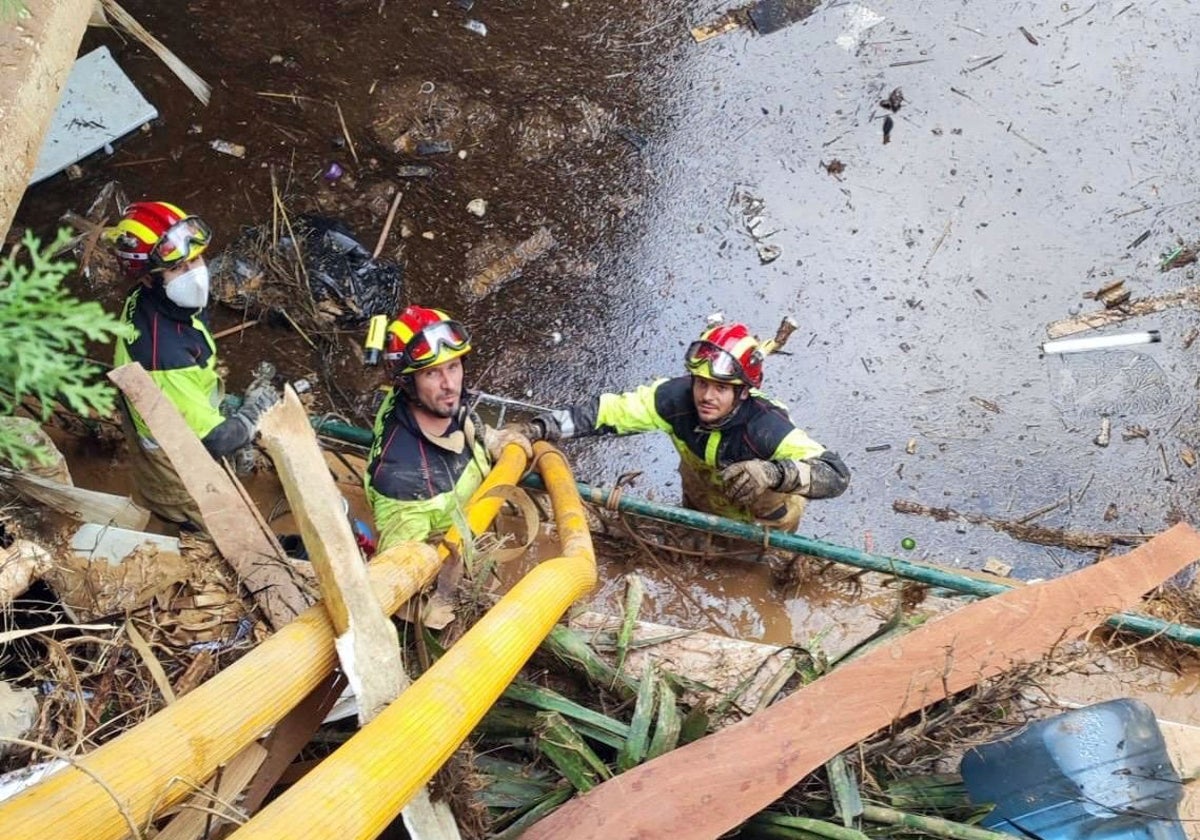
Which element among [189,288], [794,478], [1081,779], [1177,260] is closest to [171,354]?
[189,288]

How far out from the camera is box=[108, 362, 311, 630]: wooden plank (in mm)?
3082

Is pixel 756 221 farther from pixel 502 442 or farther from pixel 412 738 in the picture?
pixel 412 738

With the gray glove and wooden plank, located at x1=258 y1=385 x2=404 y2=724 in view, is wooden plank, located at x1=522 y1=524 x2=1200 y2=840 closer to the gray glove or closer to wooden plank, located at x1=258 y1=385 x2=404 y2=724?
wooden plank, located at x1=258 y1=385 x2=404 y2=724

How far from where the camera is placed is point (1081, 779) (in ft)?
10.4

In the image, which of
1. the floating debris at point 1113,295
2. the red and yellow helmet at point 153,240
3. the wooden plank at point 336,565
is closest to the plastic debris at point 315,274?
the red and yellow helmet at point 153,240

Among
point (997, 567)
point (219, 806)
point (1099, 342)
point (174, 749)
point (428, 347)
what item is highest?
point (174, 749)

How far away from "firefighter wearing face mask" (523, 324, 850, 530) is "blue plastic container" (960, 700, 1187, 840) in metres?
2.00

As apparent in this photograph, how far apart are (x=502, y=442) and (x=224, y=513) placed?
1934 mm

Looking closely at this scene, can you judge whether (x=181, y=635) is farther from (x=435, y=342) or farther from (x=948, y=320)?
(x=948, y=320)

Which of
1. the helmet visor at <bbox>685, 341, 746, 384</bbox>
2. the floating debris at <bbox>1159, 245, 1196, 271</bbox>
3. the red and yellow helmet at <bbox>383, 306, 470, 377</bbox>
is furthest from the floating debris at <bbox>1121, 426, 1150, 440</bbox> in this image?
the red and yellow helmet at <bbox>383, 306, 470, 377</bbox>

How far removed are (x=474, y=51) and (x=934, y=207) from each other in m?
3.65

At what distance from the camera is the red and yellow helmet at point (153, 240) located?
15.9 ft

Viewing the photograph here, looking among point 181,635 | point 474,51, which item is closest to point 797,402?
point 474,51

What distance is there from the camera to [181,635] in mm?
2941
